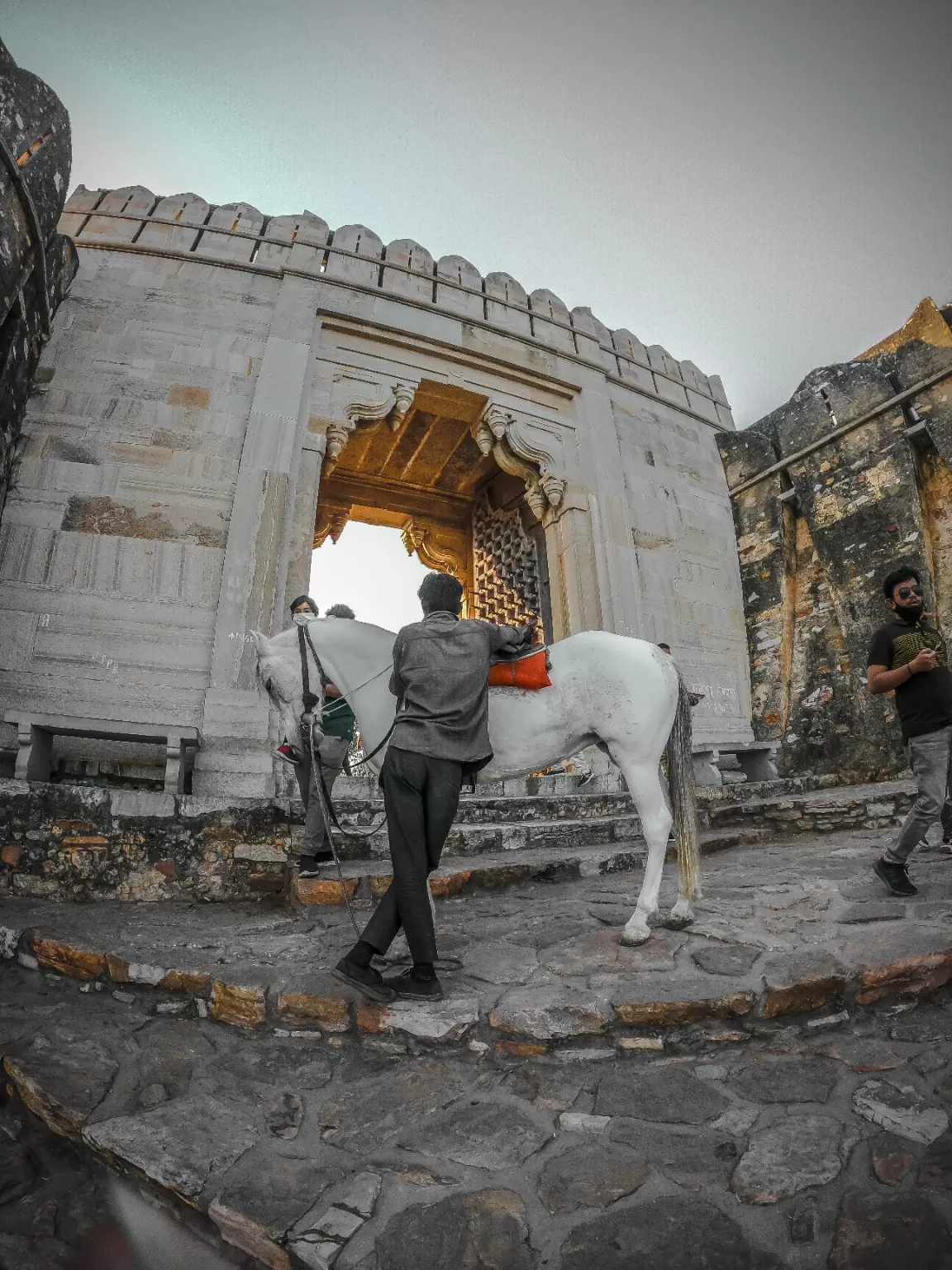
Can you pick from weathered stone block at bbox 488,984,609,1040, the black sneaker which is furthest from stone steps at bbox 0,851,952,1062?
the black sneaker

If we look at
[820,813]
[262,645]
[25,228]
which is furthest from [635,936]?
[25,228]

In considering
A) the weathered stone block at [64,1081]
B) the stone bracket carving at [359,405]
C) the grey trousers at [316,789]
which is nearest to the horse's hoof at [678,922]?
the grey trousers at [316,789]

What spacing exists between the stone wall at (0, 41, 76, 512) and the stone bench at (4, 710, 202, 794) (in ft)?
9.48

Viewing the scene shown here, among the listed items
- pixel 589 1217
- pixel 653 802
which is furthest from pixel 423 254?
pixel 589 1217

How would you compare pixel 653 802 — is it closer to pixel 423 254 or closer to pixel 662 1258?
pixel 662 1258

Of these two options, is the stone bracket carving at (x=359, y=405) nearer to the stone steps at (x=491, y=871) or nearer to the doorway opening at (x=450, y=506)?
the doorway opening at (x=450, y=506)

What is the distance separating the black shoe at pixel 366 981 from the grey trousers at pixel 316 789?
1221 millimetres

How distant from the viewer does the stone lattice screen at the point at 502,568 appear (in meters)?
9.40

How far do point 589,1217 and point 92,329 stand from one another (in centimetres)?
877

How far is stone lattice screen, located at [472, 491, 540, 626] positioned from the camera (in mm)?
9398

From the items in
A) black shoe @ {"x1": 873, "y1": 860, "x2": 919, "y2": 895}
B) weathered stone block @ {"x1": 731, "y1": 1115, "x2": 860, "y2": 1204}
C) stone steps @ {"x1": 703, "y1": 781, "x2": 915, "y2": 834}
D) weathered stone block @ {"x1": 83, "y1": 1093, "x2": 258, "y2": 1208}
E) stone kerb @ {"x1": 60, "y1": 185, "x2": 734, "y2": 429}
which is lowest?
weathered stone block @ {"x1": 83, "y1": 1093, "x2": 258, "y2": 1208}

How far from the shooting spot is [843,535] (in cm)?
811

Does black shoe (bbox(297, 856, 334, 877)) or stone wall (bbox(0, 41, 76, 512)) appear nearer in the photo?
black shoe (bbox(297, 856, 334, 877))

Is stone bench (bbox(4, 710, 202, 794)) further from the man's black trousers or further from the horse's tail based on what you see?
the horse's tail
